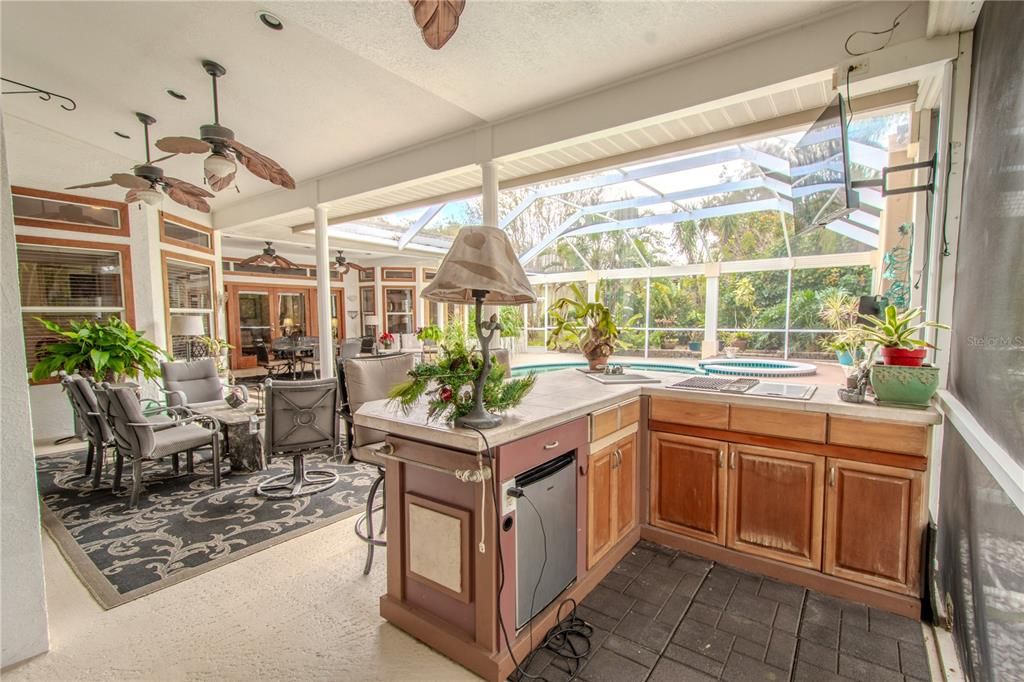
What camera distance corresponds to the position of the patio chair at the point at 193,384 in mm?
4270

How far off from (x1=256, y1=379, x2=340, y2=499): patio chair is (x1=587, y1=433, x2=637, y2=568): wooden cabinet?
6.99 ft

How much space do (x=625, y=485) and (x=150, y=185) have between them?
4.78 meters

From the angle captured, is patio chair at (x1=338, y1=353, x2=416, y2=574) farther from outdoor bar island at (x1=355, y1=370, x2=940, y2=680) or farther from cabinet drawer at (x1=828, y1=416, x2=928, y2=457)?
cabinet drawer at (x1=828, y1=416, x2=928, y2=457)

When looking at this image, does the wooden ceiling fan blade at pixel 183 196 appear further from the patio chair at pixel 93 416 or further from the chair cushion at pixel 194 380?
the patio chair at pixel 93 416

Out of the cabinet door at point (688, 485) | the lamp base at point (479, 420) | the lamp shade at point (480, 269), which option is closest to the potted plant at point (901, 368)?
the cabinet door at point (688, 485)

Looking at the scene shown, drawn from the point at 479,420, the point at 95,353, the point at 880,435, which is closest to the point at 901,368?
the point at 880,435

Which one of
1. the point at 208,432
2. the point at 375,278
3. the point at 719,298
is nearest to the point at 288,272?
the point at 375,278

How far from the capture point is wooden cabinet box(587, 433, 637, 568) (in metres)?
2.21

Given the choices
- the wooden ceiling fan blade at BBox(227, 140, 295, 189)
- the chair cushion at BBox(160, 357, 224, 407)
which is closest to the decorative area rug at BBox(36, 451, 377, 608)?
the chair cushion at BBox(160, 357, 224, 407)

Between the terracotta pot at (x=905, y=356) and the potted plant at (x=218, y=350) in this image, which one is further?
A: the potted plant at (x=218, y=350)

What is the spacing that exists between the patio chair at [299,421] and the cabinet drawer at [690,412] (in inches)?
92.5

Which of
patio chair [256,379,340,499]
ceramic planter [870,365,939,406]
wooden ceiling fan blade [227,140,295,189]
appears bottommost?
patio chair [256,379,340,499]

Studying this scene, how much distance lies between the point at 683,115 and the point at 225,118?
13.5ft

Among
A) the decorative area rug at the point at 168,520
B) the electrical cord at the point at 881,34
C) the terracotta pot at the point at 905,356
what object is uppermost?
the electrical cord at the point at 881,34
